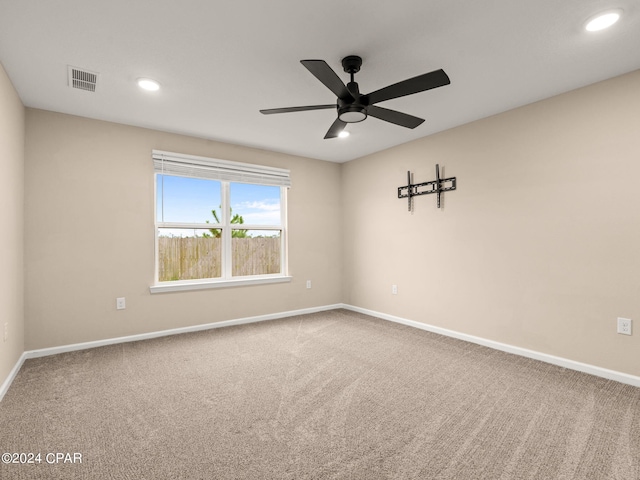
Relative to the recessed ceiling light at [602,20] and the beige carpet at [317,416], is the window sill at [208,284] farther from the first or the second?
the recessed ceiling light at [602,20]

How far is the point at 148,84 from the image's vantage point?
267cm

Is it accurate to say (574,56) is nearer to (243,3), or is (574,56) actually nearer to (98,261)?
(243,3)

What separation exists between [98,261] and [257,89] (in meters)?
2.40

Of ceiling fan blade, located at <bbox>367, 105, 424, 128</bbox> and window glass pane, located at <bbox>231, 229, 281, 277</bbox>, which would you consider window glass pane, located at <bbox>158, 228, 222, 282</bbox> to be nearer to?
window glass pane, located at <bbox>231, 229, 281, 277</bbox>

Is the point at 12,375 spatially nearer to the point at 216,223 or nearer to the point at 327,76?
the point at 216,223

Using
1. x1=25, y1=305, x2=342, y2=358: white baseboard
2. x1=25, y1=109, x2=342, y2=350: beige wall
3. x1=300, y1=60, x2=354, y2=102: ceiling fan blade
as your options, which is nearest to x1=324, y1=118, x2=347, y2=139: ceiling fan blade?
x1=300, y1=60, x2=354, y2=102: ceiling fan blade

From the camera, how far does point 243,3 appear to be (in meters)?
1.80

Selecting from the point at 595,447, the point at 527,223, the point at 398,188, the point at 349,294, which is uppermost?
the point at 398,188

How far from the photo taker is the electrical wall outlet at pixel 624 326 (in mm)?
2531

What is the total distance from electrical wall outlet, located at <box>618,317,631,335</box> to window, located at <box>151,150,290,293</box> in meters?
3.55

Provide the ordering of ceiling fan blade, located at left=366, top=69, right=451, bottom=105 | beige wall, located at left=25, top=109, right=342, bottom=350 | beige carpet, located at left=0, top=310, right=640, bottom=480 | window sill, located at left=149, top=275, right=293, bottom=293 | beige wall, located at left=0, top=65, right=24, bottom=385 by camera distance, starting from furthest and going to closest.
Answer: window sill, located at left=149, top=275, right=293, bottom=293 → beige wall, located at left=25, top=109, right=342, bottom=350 → beige wall, located at left=0, top=65, right=24, bottom=385 → ceiling fan blade, located at left=366, top=69, right=451, bottom=105 → beige carpet, located at left=0, top=310, right=640, bottom=480

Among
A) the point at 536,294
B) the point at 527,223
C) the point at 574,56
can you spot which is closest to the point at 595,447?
the point at 536,294

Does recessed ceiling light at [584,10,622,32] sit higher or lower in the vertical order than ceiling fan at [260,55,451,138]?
higher

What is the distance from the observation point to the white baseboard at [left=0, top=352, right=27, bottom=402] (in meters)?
2.34
